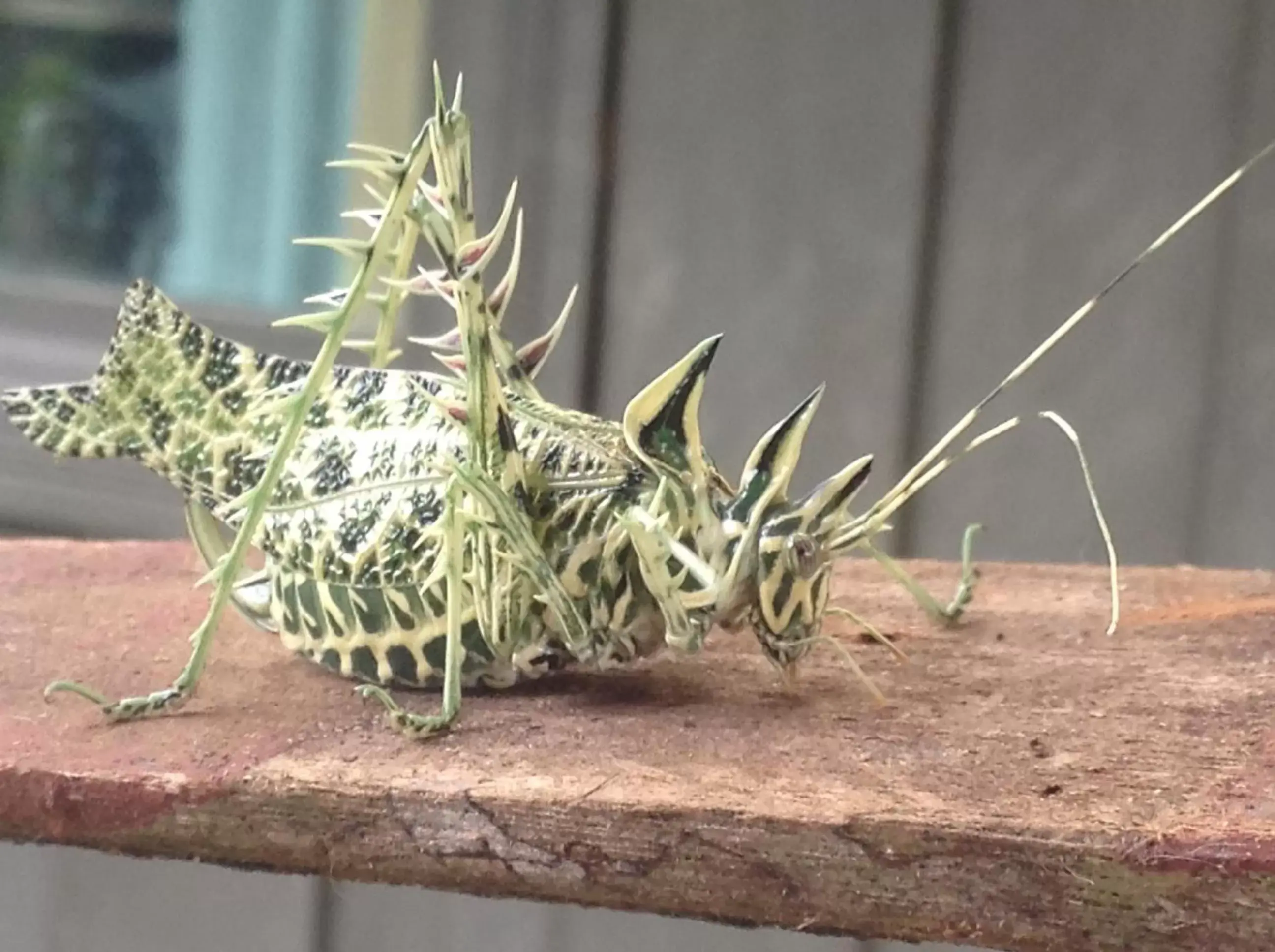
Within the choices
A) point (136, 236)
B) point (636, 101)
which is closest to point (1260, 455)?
point (636, 101)

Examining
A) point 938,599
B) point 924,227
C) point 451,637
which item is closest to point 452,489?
point 451,637

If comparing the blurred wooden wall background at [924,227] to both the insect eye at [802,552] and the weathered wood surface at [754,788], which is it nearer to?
the weathered wood surface at [754,788]

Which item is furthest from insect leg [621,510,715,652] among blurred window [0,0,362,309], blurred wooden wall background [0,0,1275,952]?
blurred window [0,0,362,309]

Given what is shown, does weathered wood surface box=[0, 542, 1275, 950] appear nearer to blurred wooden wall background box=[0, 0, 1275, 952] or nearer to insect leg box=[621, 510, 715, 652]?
insect leg box=[621, 510, 715, 652]

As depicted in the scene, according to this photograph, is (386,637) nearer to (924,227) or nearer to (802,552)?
(802,552)

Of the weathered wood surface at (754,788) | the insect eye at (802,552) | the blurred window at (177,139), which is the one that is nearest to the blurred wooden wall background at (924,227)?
the blurred window at (177,139)

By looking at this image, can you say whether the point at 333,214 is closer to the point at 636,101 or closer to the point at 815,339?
the point at 636,101
